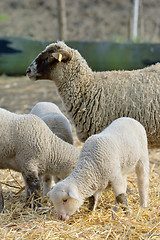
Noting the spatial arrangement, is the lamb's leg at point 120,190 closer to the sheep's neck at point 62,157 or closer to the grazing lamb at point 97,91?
the sheep's neck at point 62,157

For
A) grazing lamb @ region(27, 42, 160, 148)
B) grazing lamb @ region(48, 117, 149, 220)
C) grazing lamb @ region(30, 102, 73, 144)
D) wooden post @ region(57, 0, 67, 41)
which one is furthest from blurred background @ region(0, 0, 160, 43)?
grazing lamb @ region(48, 117, 149, 220)

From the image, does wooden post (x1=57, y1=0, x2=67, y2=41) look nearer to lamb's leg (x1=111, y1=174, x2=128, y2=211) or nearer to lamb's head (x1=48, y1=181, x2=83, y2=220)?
lamb's leg (x1=111, y1=174, x2=128, y2=211)

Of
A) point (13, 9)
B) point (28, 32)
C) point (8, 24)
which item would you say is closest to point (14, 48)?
point (28, 32)

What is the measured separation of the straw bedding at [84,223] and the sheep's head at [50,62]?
165 centimetres

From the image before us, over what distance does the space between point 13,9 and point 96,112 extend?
59.1 feet

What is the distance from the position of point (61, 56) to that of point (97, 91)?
0.62 metres

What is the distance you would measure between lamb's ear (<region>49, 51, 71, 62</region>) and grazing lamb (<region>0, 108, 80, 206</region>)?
3.73 ft

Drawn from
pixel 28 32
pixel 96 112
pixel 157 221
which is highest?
pixel 96 112

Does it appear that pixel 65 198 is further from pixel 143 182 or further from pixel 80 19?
pixel 80 19

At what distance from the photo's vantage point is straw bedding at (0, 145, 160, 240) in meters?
3.06

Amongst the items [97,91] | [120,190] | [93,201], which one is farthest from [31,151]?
[97,91]

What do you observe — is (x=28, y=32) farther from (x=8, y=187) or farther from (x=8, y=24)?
(x=8, y=187)

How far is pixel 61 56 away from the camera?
4711mm

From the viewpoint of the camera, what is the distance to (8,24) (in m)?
19.5
